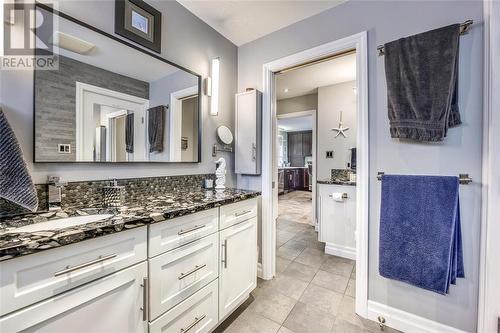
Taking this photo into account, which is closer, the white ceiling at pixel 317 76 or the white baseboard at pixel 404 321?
→ the white baseboard at pixel 404 321

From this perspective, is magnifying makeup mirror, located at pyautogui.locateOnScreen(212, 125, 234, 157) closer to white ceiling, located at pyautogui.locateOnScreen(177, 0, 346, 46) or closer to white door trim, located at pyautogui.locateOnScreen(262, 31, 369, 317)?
white door trim, located at pyautogui.locateOnScreen(262, 31, 369, 317)

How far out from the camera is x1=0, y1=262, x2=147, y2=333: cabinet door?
688 mm

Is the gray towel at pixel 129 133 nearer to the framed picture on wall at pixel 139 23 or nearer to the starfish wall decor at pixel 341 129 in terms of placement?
the framed picture on wall at pixel 139 23

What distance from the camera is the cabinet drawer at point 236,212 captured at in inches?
56.1

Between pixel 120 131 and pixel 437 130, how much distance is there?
6.60 ft

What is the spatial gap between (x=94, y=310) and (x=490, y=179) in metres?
2.06

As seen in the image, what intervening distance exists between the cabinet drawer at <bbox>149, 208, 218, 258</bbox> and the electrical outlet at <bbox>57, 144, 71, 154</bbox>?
666mm

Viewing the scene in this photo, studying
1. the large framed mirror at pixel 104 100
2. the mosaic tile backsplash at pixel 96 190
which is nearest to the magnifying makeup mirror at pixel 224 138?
the large framed mirror at pixel 104 100

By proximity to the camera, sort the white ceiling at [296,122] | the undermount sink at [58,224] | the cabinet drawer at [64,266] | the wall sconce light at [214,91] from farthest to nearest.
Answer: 1. the white ceiling at [296,122]
2. the wall sconce light at [214,91]
3. the undermount sink at [58,224]
4. the cabinet drawer at [64,266]

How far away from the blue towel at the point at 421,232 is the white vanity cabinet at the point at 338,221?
1044 millimetres

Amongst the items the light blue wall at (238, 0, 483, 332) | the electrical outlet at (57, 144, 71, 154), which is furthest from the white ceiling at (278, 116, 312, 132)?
the electrical outlet at (57, 144, 71, 154)

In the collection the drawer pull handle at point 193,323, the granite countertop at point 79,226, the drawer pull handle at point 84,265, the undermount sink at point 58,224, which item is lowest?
the drawer pull handle at point 193,323

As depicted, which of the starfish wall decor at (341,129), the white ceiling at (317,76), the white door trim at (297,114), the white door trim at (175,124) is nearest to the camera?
the white door trim at (175,124)

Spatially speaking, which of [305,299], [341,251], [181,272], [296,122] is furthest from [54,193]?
[296,122]
